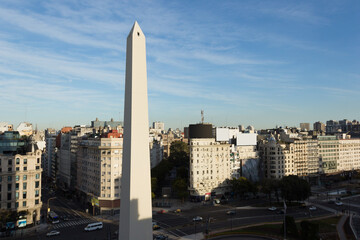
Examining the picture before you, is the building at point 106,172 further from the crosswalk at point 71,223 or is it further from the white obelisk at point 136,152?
the white obelisk at point 136,152

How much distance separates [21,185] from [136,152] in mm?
42188

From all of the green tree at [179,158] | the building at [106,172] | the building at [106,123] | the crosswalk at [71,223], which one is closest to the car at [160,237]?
the crosswalk at [71,223]

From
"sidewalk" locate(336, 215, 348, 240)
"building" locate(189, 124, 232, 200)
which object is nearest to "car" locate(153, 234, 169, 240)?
"sidewalk" locate(336, 215, 348, 240)

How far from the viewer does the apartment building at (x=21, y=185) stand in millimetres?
54344

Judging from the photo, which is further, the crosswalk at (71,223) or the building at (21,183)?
the crosswalk at (71,223)

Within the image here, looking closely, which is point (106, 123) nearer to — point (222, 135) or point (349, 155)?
point (222, 135)

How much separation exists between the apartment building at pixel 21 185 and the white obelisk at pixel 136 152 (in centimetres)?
3964

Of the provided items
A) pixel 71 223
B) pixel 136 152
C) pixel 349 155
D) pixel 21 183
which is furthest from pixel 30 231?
pixel 349 155

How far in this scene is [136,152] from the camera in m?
24.6

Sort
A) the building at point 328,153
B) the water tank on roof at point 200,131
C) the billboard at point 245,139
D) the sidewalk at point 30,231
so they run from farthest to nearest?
the building at point 328,153
the billboard at point 245,139
the water tank on roof at point 200,131
the sidewalk at point 30,231

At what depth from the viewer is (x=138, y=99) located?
83.0ft

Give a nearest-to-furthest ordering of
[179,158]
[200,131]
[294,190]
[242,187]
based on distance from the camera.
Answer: [294,190] < [242,187] < [200,131] < [179,158]

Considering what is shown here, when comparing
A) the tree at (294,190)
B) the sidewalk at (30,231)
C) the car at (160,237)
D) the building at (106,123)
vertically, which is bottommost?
the sidewalk at (30,231)

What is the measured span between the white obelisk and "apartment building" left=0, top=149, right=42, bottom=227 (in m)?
39.6
